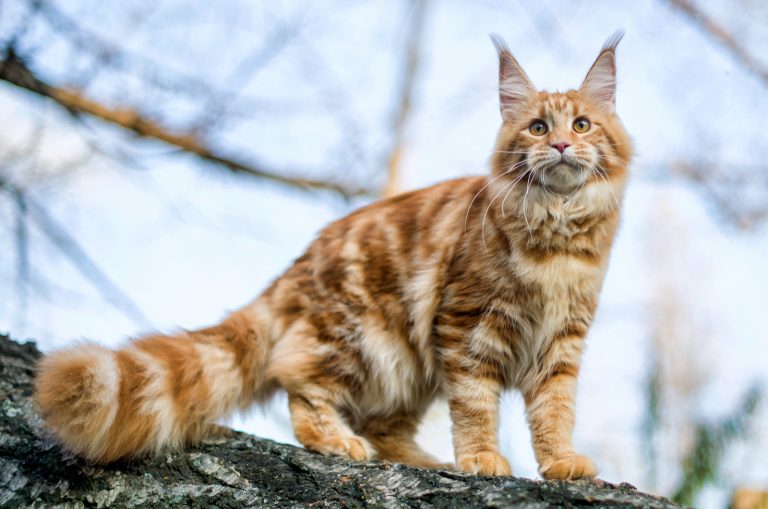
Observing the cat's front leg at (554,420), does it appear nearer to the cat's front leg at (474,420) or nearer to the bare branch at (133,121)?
the cat's front leg at (474,420)

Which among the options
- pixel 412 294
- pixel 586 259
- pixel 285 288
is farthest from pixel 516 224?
pixel 285 288

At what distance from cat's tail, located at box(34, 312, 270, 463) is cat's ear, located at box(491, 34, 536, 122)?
1362mm

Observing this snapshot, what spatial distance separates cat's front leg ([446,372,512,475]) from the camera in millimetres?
2584

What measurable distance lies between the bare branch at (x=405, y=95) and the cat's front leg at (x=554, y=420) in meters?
2.67

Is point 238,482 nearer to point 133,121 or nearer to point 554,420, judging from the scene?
point 554,420

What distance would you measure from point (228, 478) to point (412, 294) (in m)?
0.98

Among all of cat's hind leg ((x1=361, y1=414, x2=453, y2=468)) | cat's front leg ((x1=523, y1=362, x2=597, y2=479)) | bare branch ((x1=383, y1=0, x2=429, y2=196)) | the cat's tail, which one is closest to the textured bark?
the cat's tail

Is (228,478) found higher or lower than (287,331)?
lower

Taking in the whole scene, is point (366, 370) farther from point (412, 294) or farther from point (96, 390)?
point (96, 390)

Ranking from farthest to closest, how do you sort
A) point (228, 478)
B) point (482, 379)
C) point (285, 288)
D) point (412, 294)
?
point (285, 288) < point (412, 294) < point (482, 379) < point (228, 478)

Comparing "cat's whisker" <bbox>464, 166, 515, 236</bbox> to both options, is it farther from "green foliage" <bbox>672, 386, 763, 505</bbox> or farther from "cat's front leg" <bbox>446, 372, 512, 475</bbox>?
"green foliage" <bbox>672, 386, 763, 505</bbox>

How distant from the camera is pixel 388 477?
7.39 ft

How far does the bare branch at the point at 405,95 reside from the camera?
5.28 m

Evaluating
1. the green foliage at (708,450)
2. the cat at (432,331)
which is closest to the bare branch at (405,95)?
the cat at (432,331)
